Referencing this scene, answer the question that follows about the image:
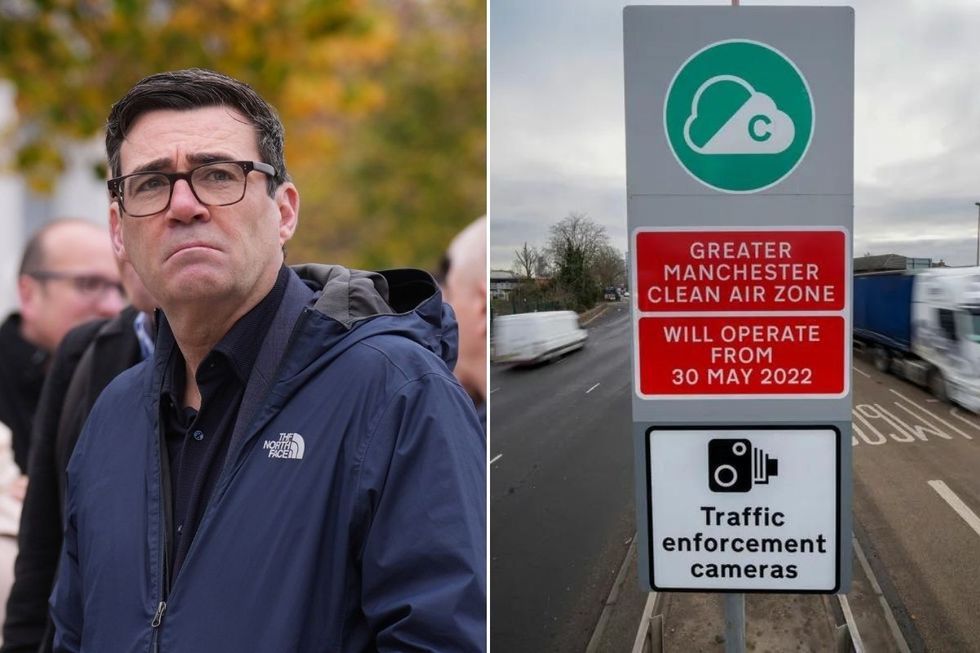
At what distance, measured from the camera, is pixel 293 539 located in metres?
1.29

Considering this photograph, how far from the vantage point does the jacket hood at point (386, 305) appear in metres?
1.41

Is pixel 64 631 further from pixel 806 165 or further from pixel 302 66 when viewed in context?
pixel 302 66

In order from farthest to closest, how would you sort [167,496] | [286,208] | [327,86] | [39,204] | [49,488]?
[39,204] < [327,86] < [49,488] < [286,208] < [167,496]

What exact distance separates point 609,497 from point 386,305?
72 cm

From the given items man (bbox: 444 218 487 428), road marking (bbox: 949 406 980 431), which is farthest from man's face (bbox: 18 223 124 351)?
road marking (bbox: 949 406 980 431)

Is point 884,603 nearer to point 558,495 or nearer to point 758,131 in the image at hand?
point 558,495

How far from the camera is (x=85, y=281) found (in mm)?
2934

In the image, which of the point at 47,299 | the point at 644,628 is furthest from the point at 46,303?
the point at 644,628

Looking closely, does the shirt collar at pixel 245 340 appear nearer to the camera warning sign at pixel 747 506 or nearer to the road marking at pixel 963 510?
the camera warning sign at pixel 747 506

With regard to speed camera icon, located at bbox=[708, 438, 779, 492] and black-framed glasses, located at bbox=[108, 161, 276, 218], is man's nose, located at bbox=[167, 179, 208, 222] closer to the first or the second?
black-framed glasses, located at bbox=[108, 161, 276, 218]

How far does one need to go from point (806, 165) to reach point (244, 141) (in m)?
1.04

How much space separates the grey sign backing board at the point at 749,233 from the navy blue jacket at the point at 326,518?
1.92 ft

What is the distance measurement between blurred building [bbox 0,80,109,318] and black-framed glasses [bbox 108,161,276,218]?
2.53 m

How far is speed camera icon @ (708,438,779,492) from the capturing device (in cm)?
180
